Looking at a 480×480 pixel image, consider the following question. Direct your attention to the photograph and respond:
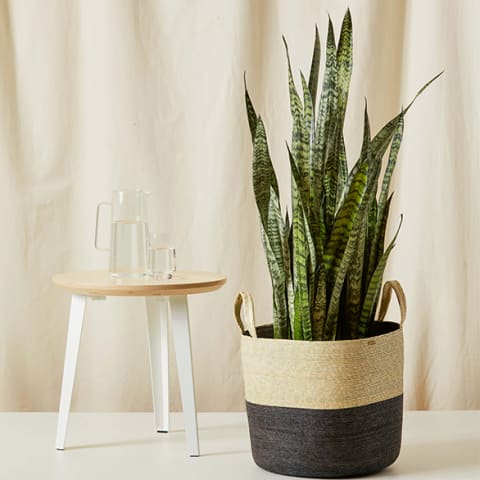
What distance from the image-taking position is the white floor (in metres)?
1.53

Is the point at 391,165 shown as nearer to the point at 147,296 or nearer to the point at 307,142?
the point at 307,142

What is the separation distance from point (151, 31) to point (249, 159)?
0.36 metres

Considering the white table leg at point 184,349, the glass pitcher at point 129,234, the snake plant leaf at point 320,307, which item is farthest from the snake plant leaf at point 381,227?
the glass pitcher at point 129,234

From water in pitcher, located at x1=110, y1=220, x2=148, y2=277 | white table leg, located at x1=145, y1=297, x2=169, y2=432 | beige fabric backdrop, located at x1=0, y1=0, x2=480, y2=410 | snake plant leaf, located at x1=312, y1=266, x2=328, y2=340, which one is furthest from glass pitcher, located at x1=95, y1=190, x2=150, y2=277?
snake plant leaf, located at x1=312, y1=266, x2=328, y2=340

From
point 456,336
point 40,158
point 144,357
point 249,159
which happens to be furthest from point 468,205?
point 40,158

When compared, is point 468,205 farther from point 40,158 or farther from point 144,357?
point 40,158

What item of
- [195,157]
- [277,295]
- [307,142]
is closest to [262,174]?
[307,142]

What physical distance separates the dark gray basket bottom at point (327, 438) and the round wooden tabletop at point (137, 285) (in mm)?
232

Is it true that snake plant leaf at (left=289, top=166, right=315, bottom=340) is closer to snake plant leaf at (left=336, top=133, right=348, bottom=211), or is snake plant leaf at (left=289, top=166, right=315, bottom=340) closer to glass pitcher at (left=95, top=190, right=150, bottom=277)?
snake plant leaf at (left=336, top=133, right=348, bottom=211)

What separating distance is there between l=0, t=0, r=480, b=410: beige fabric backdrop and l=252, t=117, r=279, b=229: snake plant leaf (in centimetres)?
51

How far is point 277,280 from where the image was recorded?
4.99 feet

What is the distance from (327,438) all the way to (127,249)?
0.55 m

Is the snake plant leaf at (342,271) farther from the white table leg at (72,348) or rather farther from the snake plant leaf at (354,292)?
the white table leg at (72,348)

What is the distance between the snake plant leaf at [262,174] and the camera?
4.95 ft
